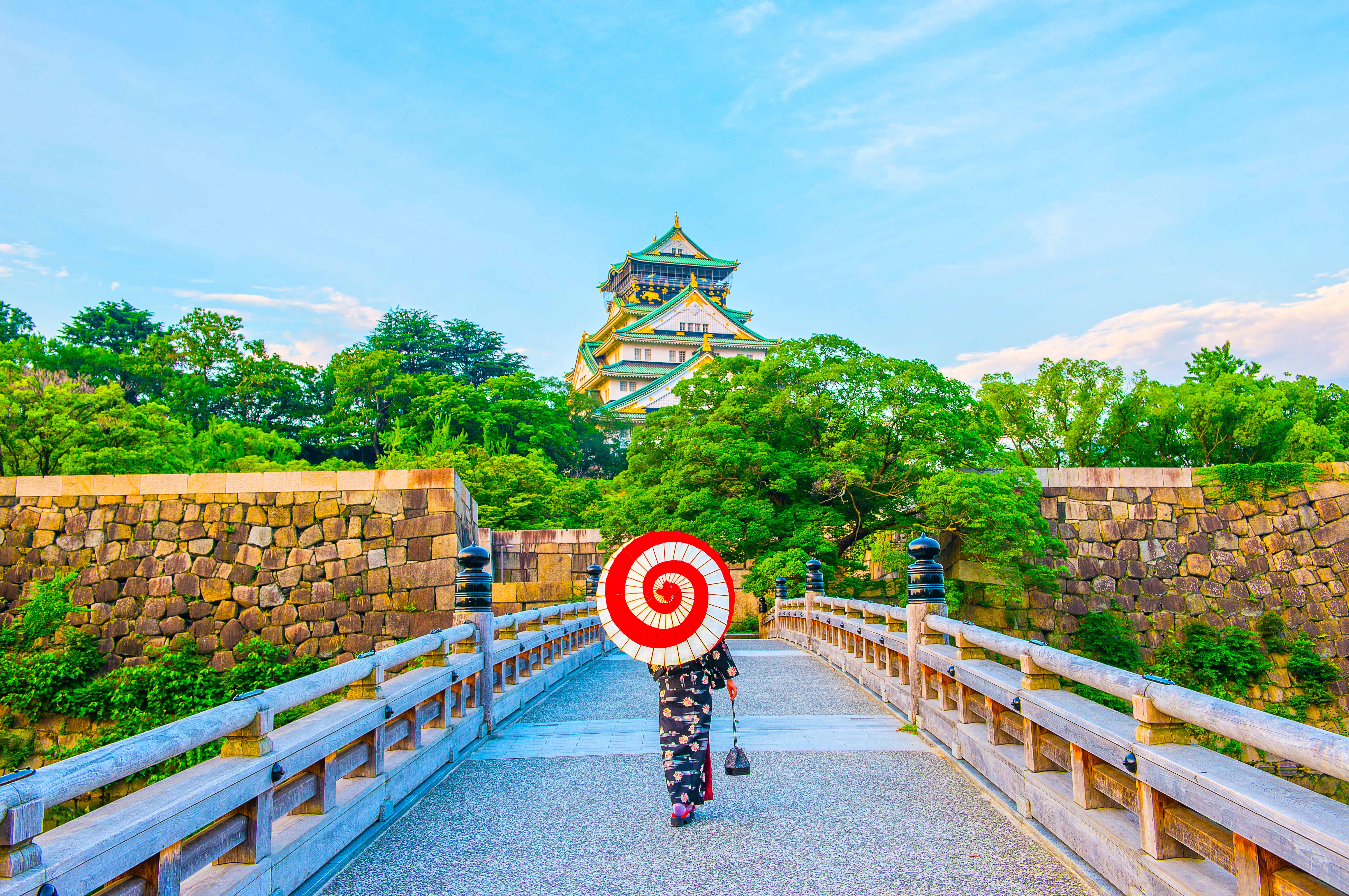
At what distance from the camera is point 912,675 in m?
6.76

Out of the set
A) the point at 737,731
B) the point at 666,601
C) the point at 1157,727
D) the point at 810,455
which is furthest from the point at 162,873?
the point at 810,455

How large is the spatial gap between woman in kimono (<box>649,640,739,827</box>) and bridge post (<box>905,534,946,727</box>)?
241cm

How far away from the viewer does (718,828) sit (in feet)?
14.1

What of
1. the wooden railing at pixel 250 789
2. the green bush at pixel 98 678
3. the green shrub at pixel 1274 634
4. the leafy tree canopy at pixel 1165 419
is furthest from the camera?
the leafy tree canopy at pixel 1165 419

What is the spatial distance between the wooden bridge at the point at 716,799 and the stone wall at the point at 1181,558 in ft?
49.5

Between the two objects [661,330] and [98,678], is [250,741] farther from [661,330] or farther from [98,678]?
[661,330]

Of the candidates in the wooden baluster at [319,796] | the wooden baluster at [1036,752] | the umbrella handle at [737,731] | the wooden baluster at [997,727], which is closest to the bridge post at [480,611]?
→ the umbrella handle at [737,731]

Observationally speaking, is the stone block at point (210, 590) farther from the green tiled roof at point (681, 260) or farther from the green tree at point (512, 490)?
the green tiled roof at point (681, 260)

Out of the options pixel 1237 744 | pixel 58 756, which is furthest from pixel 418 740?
pixel 1237 744

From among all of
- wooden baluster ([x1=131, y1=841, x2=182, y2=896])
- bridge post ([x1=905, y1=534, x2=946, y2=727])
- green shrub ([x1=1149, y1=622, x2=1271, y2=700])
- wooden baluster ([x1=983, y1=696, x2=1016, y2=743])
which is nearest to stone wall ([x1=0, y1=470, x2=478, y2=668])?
bridge post ([x1=905, y1=534, x2=946, y2=727])

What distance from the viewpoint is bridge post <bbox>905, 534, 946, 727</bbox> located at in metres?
6.45

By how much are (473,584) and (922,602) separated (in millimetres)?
3541

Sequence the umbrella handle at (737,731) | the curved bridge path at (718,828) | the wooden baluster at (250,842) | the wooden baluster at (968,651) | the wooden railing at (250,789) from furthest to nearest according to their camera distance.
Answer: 1. the umbrella handle at (737,731)
2. the wooden baluster at (968,651)
3. the curved bridge path at (718,828)
4. the wooden baluster at (250,842)
5. the wooden railing at (250,789)

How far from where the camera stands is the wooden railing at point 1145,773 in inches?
87.6
